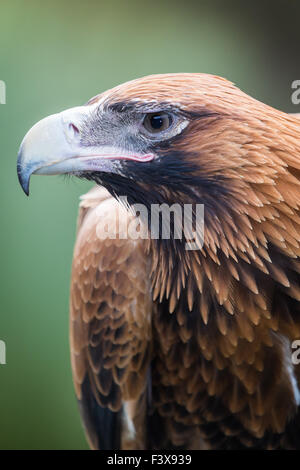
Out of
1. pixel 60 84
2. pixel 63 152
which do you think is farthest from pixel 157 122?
pixel 60 84

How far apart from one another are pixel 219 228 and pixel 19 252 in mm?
992

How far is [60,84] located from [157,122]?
88 cm

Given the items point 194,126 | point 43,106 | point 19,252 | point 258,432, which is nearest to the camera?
point 194,126

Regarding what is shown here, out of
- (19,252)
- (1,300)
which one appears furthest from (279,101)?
(1,300)

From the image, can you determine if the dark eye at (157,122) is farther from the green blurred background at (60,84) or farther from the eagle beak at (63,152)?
the green blurred background at (60,84)

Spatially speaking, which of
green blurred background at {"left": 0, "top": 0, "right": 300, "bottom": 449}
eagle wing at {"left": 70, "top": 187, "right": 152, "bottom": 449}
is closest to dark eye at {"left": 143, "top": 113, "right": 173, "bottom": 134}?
eagle wing at {"left": 70, "top": 187, "right": 152, "bottom": 449}

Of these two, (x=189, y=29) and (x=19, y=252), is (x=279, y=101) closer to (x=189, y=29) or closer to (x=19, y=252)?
(x=189, y=29)

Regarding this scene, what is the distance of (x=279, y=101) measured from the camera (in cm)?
172

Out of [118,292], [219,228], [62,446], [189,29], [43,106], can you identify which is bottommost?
[62,446]

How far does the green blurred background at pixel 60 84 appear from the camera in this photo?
153 centimetres

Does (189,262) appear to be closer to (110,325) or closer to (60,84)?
(110,325)

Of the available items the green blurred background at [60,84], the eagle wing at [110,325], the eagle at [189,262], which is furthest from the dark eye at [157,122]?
the green blurred background at [60,84]

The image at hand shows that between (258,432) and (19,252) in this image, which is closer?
(258,432)

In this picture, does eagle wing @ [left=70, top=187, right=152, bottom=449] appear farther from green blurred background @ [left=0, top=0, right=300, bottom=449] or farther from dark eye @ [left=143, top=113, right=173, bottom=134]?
→ green blurred background @ [left=0, top=0, right=300, bottom=449]
